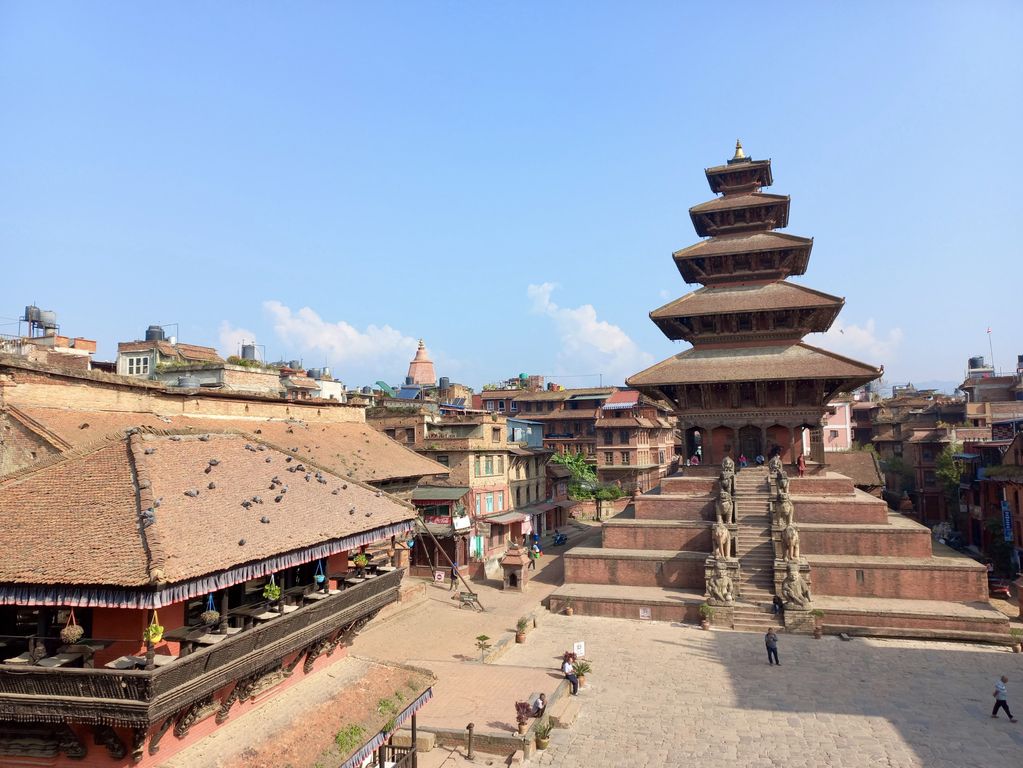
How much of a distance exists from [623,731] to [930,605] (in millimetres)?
15859

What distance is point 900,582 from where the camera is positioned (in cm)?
2641

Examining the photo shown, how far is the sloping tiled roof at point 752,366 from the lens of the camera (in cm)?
3209

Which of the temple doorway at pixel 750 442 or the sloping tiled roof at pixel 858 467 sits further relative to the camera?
the sloping tiled roof at pixel 858 467

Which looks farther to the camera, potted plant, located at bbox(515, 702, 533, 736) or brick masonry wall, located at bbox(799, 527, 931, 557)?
brick masonry wall, located at bbox(799, 527, 931, 557)

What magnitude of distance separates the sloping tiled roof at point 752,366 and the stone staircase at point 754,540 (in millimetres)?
5230

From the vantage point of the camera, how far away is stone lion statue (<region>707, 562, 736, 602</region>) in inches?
1046

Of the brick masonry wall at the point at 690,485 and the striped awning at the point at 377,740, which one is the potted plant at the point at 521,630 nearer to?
the striped awning at the point at 377,740

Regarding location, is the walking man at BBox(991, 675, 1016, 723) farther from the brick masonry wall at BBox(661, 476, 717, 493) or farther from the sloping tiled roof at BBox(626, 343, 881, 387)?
the sloping tiled roof at BBox(626, 343, 881, 387)

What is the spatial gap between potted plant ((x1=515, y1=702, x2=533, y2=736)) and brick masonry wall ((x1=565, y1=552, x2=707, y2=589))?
1325cm

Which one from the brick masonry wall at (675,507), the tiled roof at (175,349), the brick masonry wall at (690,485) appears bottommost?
the brick masonry wall at (675,507)

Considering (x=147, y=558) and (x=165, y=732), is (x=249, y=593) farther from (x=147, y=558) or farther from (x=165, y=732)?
(x=147, y=558)

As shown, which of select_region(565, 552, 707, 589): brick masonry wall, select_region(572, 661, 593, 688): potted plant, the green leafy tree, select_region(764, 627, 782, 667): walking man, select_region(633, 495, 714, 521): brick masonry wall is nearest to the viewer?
select_region(572, 661, 593, 688): potted plant

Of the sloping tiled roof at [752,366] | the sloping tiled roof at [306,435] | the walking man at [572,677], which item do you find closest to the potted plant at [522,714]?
the walking man at [572,677]

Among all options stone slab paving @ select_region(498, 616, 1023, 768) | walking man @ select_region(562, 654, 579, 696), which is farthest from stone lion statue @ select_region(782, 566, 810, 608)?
walking man @ select_region(562, 654, 579, 696)
